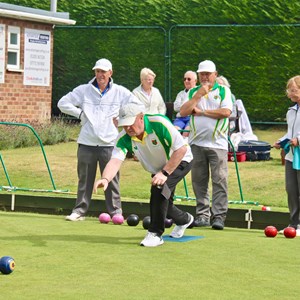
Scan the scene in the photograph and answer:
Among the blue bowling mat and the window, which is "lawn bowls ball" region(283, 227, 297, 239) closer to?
the blue bowling mat

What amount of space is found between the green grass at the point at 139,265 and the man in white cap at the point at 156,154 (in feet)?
0.92

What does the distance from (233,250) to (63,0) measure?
17.0 metres

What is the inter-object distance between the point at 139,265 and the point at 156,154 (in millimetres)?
1341

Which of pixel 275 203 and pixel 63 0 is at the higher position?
pixel 63 0

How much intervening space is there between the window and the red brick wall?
0.10m

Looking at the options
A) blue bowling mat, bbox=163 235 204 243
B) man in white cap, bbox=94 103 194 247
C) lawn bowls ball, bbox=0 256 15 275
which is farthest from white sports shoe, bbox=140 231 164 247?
lawn bowls ball, bbox=0 256 15 275

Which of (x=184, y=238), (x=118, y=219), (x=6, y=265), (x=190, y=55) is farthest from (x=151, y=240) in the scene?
(x=190, y=55)

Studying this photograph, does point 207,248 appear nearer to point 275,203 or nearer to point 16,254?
point 16,254

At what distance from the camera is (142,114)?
852 centimetres

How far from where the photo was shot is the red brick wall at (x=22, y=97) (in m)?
21.7

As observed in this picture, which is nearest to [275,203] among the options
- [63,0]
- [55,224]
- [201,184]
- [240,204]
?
[240,204]

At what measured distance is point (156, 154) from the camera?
880 cm

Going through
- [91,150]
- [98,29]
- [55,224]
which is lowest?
[55,224]

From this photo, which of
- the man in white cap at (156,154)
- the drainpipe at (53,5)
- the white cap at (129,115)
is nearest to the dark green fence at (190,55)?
the drainpipe at (53,5)
